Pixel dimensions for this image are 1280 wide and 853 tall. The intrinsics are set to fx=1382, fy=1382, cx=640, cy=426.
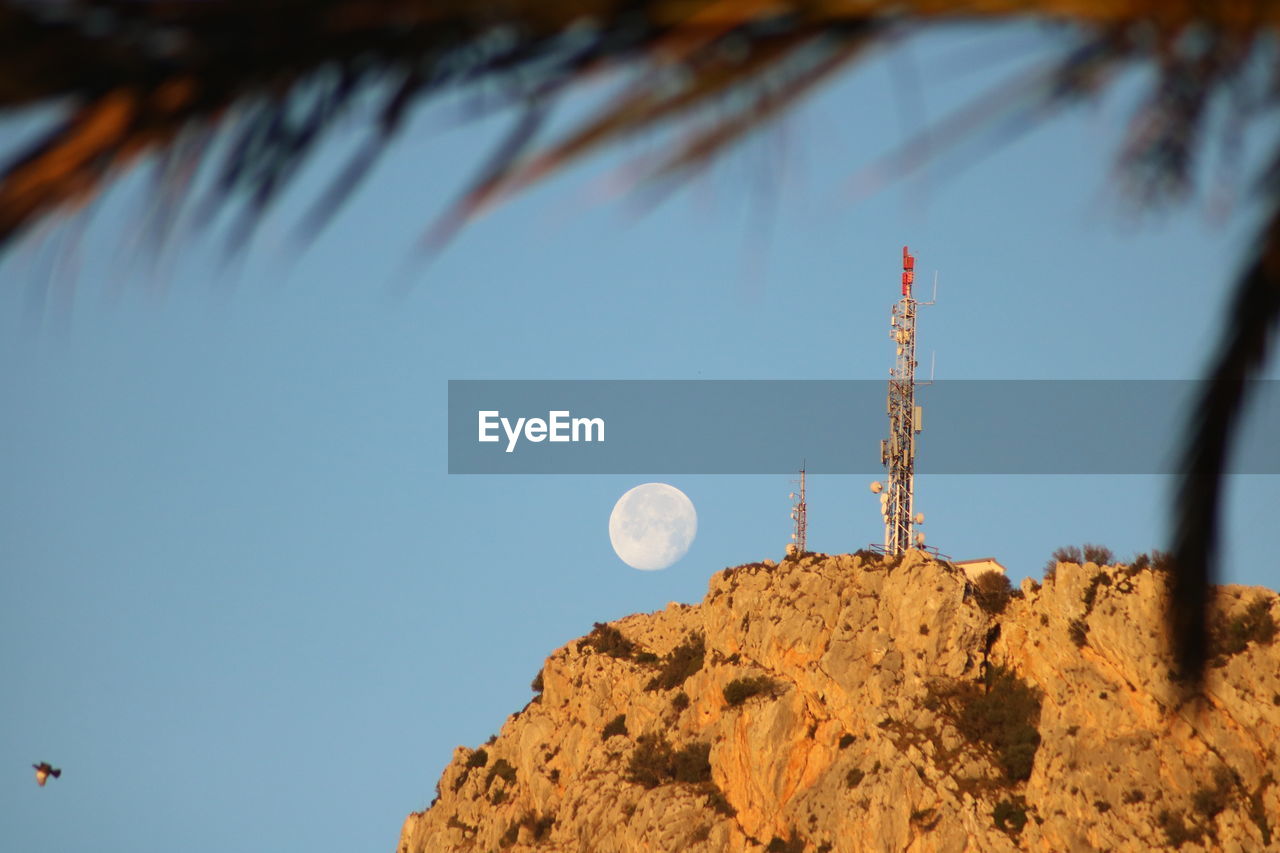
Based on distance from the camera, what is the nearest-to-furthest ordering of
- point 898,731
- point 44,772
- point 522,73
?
point 522,73
point 44,772
point 898,731

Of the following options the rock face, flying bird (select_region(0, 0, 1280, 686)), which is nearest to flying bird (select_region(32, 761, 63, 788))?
flying bird (select_region(0, 0, 1280, 686))

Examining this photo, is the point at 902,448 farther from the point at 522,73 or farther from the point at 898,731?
the point at 522,73

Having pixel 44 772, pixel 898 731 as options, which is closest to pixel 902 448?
pixel 898 731

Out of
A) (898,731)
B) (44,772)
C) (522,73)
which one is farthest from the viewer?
(898,731)

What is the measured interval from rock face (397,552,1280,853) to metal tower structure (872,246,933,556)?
7.93ft

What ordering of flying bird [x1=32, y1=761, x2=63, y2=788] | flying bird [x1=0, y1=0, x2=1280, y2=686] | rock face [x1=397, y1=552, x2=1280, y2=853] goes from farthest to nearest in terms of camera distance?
1. rock face [x1=397, y1=552, x2=1280, y2=853]
2. flying bird [x1=32, y1=761, x2=63, y2=788]
3. flying bird [x1=0, y1=0, x2=1280, y2=686]

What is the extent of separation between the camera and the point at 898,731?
38375 mm

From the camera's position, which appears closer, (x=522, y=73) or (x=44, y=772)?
(x=522, y=73)

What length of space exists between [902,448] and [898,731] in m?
10.6

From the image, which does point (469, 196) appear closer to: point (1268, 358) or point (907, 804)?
point (1268, 358)

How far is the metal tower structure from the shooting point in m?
45.3

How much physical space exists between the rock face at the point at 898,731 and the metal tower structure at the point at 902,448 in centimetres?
242

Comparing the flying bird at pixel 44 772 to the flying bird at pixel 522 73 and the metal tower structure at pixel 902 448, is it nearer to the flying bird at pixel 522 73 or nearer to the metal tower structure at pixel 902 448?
the flying bird at pixel 522 73

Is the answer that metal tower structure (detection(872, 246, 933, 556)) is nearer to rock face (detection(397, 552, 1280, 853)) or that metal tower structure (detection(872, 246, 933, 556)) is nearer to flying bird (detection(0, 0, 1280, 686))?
rock face (detection(397, 552, 1280, 853))
